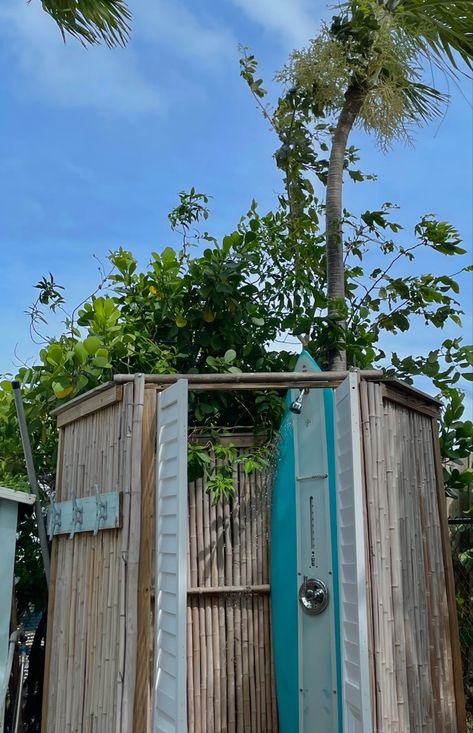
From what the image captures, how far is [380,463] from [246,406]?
1.27 meters

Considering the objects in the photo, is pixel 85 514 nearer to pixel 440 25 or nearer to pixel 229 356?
pixel 229 356

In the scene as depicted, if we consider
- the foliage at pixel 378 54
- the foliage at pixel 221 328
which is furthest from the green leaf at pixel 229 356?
the foliage at pixel 378 54

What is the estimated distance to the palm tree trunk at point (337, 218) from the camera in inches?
214

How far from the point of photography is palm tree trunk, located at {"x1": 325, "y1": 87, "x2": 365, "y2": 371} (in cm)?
543

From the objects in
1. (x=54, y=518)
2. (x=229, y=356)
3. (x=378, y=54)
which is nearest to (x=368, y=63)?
(x=378, y=54)

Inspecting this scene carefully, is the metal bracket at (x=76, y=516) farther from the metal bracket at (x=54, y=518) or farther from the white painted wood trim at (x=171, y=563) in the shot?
the white painted wood trim at (x=171, y=563)

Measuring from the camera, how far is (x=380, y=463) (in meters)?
3.89

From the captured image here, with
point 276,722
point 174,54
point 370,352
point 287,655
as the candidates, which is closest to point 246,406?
point 370,352

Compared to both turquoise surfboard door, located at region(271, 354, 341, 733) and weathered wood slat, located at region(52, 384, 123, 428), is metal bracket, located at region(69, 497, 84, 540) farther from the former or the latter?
turquoise surfboard door, located at region(271, 354, 341, 733)

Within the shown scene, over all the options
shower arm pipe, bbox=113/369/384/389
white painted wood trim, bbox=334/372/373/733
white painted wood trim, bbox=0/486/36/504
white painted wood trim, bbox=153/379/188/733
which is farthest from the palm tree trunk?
white painted wood trim, bbox=0/486/36/504

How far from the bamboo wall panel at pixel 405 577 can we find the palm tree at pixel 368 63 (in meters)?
1.79

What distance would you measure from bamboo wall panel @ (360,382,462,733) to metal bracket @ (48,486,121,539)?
1.27m

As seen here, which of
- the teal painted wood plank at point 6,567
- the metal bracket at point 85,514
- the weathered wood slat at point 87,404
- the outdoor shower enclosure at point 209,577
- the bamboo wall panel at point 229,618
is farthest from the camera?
the bamboo wall panel at point 229,618

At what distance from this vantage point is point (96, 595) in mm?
4008
